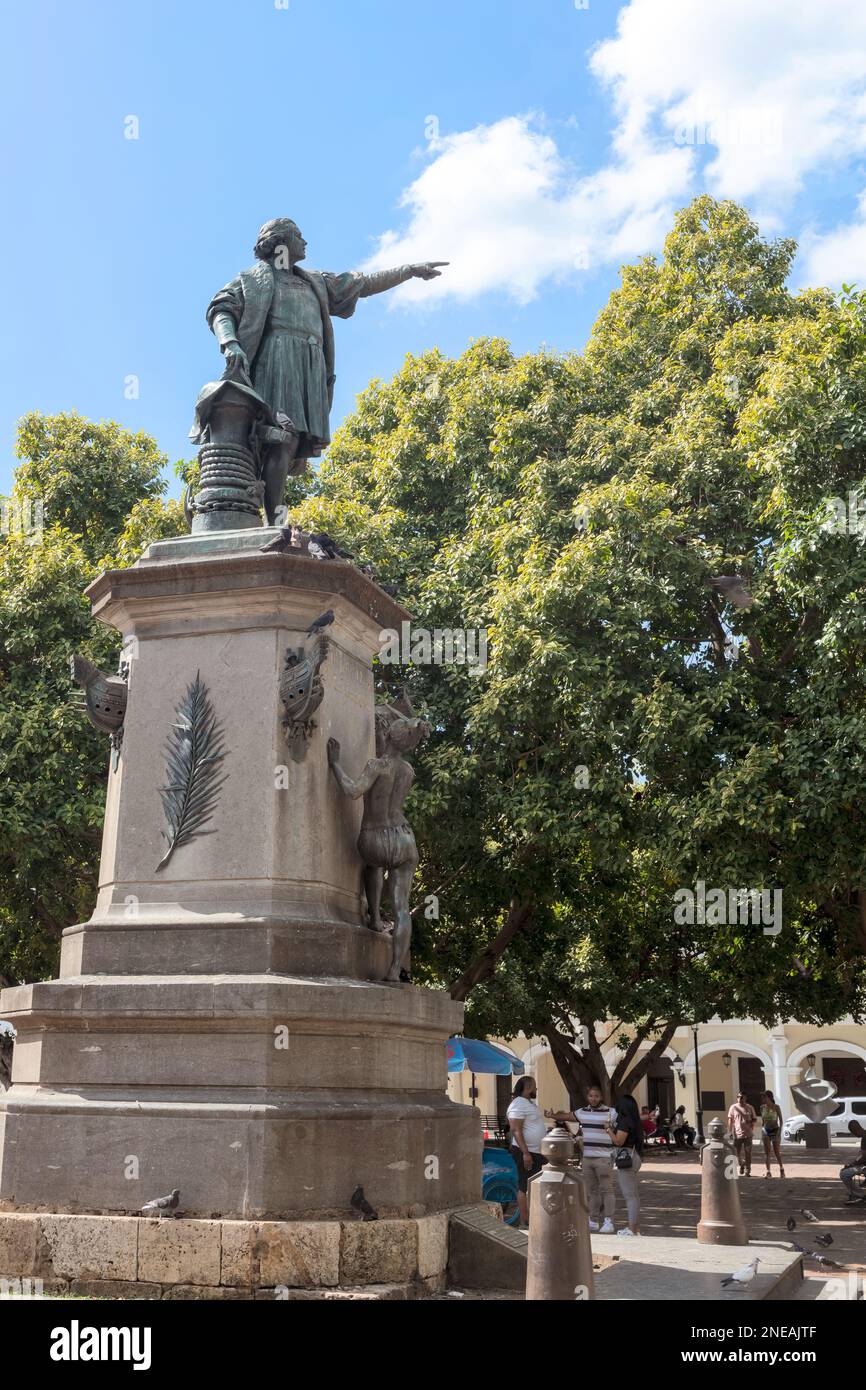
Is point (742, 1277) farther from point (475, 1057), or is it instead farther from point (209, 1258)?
point (475, 1057)

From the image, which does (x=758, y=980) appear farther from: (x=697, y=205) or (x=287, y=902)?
(x=287, y=902)

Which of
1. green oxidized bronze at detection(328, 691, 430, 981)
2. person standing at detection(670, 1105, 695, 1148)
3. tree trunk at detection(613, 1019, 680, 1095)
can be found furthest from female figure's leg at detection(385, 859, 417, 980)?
person standing at detection(670, 1105, 695, 1148)

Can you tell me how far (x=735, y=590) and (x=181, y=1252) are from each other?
1073cm

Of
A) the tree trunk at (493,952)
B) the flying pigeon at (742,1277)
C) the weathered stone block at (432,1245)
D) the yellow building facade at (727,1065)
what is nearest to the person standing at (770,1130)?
the tree trunk at (493,952)

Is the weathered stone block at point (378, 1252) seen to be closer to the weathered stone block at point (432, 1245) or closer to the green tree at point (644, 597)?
the weathered stone block at point (432, 1245)

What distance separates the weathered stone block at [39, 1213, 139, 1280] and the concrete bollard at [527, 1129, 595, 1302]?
2.33 metres

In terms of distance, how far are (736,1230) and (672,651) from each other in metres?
6.97

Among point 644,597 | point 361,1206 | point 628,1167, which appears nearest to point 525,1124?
point 628,1167

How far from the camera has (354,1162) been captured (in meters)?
7.28

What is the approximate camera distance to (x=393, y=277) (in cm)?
1038

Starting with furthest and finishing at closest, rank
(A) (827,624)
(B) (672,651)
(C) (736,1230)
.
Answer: (B) (672,651) → (A) (827,624) → (C) (736,1230)

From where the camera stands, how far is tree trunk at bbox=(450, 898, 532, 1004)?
19047mm

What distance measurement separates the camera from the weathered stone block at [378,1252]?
22.7 feet
